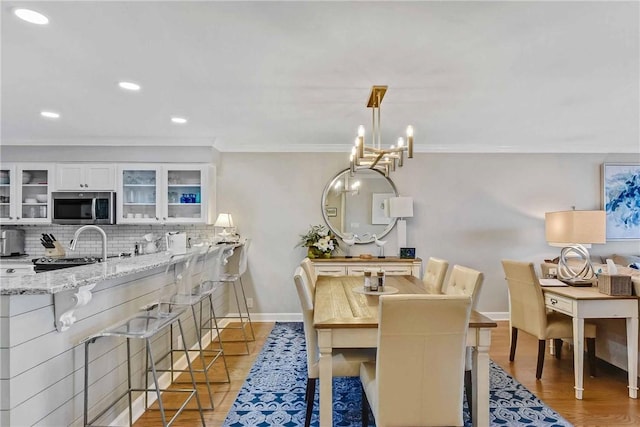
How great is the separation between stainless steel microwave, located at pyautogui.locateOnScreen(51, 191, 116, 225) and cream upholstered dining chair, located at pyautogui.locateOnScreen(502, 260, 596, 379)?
4595 mm

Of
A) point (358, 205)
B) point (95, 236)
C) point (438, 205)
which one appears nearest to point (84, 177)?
point (95, 236)

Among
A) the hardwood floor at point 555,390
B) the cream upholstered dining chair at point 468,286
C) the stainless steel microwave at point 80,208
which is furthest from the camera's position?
the stainless steel microwave at point 80,208

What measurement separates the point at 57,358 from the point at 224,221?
10.2 ft

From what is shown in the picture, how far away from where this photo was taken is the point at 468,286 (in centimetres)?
290

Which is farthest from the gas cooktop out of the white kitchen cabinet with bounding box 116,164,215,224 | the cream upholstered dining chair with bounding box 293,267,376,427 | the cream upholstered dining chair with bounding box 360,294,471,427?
the cream upholstered dining chair with bounding box 360,294,471,427

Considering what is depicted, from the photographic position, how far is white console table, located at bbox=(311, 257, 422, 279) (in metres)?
4.76

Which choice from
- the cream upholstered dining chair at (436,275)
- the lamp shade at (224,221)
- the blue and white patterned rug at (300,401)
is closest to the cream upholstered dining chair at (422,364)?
the blue and white patterned rug at (300,401)

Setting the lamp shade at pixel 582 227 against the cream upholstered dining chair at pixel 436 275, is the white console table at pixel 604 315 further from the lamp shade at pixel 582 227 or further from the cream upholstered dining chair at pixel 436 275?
the lamp shade at pixel 582 227

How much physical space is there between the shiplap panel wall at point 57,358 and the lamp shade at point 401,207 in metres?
3.16

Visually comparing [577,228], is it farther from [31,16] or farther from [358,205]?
[31,16]

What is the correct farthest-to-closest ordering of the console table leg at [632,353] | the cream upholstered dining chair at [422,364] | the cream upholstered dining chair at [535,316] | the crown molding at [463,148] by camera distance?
the crown molding at [463,148] → the cream upholstered dining chair at [535,316] → the console table leg at [632,353] → the cream upholstered dining chair at [422,364]

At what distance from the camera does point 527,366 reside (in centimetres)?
357

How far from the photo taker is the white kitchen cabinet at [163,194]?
4.86 metres

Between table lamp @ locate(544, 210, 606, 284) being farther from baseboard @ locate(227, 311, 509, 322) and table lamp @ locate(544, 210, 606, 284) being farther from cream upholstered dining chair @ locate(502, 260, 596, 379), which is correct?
baseboard @ locate(227, 311, 509, 322)
